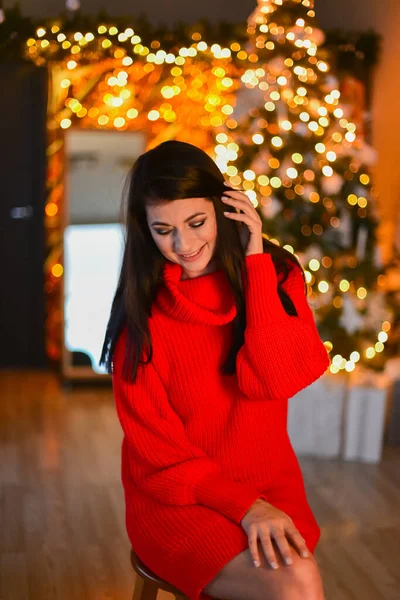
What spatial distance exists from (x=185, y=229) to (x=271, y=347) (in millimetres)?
257

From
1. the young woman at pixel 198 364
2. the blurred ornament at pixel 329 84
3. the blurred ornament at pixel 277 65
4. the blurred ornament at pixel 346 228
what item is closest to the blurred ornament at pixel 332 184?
the blurred ornament at pixel 346 228

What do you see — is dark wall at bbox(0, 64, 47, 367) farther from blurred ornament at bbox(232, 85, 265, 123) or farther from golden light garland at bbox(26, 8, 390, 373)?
blurred ornament at bbox(232, 85, 265, 123)

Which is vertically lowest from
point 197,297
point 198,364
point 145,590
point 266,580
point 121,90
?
point 145,590

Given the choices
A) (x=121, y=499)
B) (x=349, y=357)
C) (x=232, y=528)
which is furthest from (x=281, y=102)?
(x=232, y=528)

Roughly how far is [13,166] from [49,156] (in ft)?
0.98

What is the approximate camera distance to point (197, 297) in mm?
1628

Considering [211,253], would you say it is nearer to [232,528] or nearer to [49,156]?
[232,528]

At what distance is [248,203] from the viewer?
1603 mm

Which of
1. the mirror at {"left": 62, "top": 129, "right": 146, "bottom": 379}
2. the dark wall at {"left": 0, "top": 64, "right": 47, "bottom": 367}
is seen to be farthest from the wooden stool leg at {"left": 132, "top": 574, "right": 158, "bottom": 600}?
the dark wall at {"left": 0, "top": 64, "right": 47, "bottom": 367}

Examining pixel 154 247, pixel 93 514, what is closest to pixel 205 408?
pixel 154 247

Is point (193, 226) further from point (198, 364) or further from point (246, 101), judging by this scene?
point (246, 101)

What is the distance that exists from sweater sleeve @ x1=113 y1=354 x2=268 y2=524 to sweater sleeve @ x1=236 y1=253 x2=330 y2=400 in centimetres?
15

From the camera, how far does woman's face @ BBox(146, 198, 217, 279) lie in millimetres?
1537

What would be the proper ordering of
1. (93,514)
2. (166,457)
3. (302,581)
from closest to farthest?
(302,581), (166,457), (93,514)
